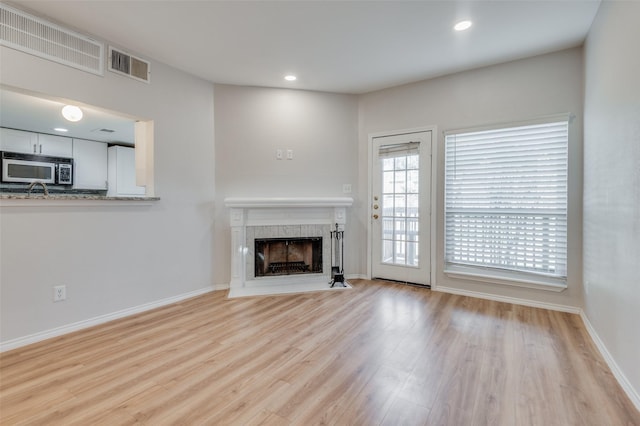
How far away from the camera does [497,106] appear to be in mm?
3248

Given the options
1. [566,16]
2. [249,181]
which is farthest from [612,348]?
[249,181]

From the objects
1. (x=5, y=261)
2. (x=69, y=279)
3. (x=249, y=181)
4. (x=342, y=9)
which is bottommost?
(x=69, y=279)

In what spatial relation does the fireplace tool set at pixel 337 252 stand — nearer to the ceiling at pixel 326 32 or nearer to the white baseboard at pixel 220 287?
the white baseboard at pixel 220 287

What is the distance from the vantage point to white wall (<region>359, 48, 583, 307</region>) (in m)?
2.89

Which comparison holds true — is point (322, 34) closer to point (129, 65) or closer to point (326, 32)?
point (326, 32)

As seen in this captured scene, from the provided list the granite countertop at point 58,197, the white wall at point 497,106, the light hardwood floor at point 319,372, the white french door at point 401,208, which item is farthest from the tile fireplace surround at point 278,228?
the granite countertop at point 58,197

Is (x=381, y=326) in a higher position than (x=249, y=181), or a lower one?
lower

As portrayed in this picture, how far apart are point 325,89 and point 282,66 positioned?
85 cm

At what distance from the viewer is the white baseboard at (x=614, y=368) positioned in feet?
5.26

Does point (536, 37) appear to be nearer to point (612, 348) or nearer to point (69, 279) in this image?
point (612, 348)

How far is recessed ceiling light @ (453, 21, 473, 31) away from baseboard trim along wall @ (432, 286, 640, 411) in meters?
2.71

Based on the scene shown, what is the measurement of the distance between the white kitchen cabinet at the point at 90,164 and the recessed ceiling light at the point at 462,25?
20.5ft

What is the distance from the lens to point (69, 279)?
8.27 ft

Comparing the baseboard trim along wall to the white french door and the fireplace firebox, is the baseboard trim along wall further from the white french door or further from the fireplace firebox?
the fireplace firebox
